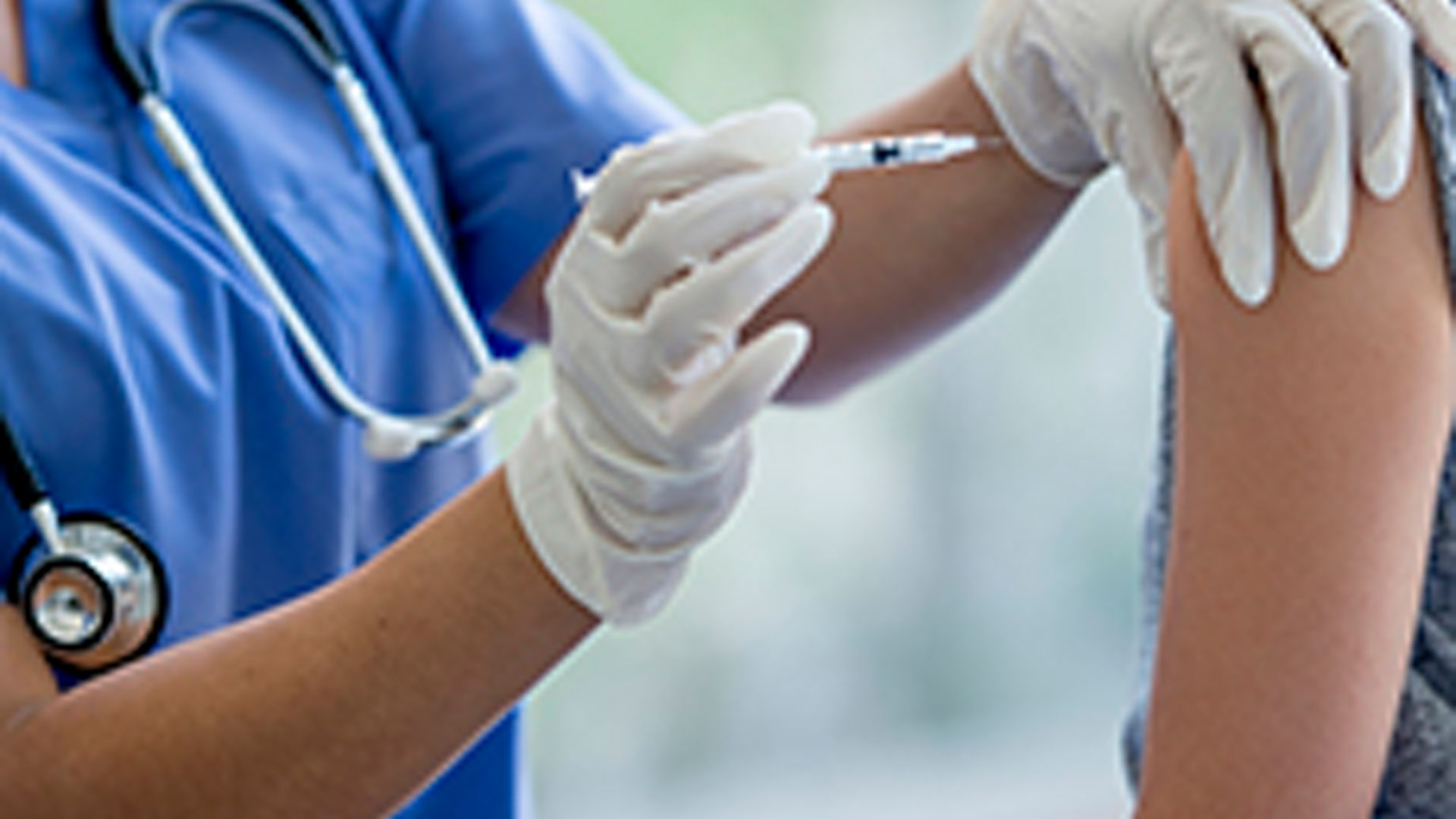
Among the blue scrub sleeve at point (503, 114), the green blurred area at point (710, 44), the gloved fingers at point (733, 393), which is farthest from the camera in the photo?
the green blurred area at point (710, 44)

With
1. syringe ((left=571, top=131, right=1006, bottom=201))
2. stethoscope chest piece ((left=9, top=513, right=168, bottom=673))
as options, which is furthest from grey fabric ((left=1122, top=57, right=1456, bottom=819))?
stethoscope chest piece ((left=9, top=513, right=168, bottom=673))

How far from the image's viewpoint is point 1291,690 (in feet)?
2.71

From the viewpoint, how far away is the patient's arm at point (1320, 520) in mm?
819

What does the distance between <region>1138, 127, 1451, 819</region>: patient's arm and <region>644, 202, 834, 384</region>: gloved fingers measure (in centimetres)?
22

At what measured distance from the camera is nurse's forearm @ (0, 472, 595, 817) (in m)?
0.87

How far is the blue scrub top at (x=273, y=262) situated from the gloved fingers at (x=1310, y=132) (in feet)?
Answer: 1.78

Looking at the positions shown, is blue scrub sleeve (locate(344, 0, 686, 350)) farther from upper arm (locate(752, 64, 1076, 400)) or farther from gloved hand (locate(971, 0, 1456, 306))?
gloved hand (locate(971, 0, 1456, 306))

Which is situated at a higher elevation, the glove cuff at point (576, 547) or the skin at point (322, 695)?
the glove cuff at point (576, 547)

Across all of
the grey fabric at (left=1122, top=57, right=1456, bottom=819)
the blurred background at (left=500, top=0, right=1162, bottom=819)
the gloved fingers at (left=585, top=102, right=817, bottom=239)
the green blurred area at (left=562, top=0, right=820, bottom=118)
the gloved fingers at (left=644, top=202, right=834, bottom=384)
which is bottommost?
the blurred background at (left=500, top=0, right=1162, bottom=819)

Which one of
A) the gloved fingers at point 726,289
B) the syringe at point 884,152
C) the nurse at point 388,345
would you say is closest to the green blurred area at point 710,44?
the nurse at point 388,345

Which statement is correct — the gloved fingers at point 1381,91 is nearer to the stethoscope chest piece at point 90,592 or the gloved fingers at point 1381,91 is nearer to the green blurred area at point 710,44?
the stethoscope chest piece at point 90,592

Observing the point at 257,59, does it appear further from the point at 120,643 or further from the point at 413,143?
the point at 120,643

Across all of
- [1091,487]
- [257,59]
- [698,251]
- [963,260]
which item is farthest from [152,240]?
[1091,487]

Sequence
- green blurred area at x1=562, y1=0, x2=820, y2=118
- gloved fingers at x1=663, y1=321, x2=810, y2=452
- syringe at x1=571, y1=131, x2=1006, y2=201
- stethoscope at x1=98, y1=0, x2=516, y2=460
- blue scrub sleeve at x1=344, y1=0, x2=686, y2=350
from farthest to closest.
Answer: green blurred area at x1=562, y1=0, x2=820, y2=118
blue scrub sleeve at x1=344, y1=0, x2=686, y2=350
stethoscope at x1=98, y1=0, x2=516, y2=460
syringe at x1=571, y1=131, x2=1006, y2=201
gloved fingers at x1=663, y1=321, x2=810, y2=452
